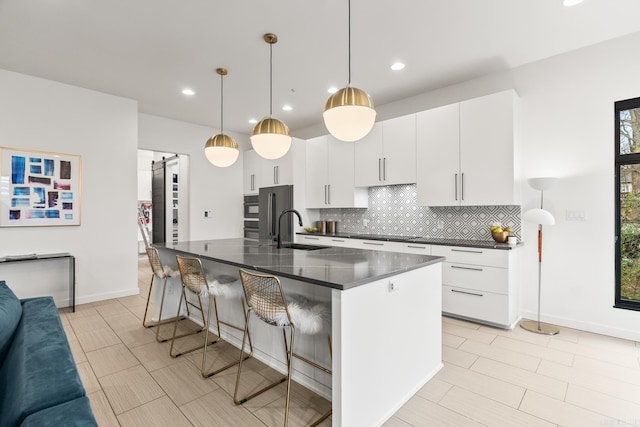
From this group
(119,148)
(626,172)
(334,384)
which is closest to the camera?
(334,384)

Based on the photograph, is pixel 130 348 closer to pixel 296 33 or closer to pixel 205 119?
pixel 296 33

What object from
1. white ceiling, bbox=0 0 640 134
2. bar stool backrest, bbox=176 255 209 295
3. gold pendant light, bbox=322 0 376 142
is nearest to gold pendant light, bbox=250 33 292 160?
white ceiling, bbox=0 0 640 134

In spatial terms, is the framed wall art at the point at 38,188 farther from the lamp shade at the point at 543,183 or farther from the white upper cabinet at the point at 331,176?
the lamp shade at the point at 543,183

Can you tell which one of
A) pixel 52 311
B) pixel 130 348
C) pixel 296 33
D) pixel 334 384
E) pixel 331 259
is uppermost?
pixel 296 33

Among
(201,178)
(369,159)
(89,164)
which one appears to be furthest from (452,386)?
(201,178)

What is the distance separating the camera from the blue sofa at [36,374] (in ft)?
2.94

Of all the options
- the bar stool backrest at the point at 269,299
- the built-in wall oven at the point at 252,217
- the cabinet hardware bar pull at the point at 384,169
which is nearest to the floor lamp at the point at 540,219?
the cabinet hardware bar pull at the point at 384,169

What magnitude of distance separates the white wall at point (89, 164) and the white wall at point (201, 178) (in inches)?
27.9

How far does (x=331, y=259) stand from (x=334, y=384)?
905 millimetres

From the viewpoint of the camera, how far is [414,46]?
3.15 m

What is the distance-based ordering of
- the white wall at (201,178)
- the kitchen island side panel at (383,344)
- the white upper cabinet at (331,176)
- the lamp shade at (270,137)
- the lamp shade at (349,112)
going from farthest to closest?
the white wall at (201,178), the white upper cabinet at (331,176), the lamp shade at (270,137), the lamp shade at (349,112), the kitchen island side panel at (383,344)

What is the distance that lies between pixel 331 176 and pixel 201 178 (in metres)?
2.55

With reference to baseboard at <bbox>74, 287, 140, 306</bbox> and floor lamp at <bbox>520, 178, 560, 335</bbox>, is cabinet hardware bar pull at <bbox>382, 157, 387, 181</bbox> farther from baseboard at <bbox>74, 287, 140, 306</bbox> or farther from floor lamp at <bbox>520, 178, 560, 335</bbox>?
baseboard at <bbox>74, 287, 140, 306</bbox>

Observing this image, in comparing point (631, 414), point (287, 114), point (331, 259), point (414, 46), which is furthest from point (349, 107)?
point (287, 114)
